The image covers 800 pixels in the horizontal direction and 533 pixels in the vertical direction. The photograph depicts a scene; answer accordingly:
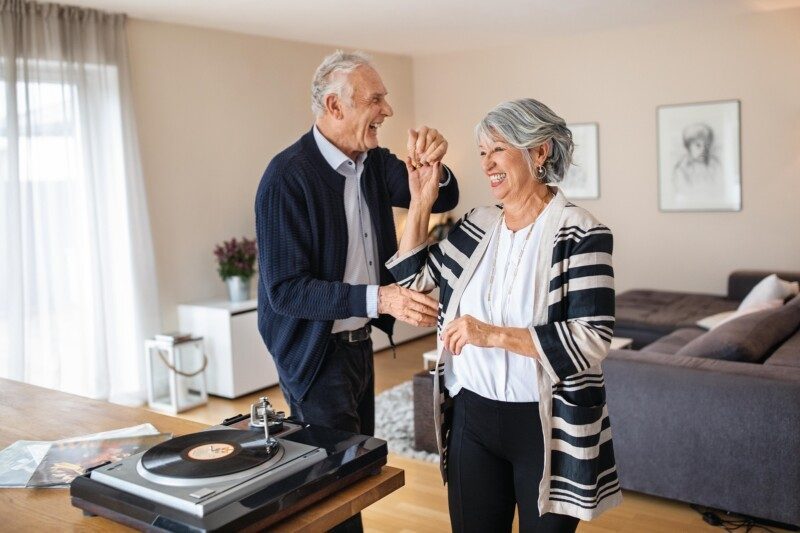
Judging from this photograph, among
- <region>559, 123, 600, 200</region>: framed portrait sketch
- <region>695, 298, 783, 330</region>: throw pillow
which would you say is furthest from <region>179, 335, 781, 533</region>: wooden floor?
<region>559, 123, 600, 200</region>: framed portrait sketch

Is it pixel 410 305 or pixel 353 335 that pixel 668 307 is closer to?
pixel 353 335

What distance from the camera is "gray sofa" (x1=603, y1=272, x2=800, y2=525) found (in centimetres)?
300

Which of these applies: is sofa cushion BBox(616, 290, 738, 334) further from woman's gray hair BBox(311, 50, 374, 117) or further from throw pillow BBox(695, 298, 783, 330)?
woman's gray hair BBox(311, 50, 374, 117)

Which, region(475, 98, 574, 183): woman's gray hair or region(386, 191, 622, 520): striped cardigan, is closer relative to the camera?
region(386, 191, 622, 520): striped cardigan

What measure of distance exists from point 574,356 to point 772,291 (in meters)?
3.93

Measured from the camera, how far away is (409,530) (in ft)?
10.6

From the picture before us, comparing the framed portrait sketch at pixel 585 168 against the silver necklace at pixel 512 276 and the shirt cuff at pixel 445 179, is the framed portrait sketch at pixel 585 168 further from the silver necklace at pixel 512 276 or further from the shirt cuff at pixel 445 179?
the silver necklace at pixel 512 276

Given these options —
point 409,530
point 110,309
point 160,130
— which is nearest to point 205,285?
point 110,309

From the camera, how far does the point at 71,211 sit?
482 centimetres

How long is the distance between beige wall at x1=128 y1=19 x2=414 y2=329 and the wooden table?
342 cm

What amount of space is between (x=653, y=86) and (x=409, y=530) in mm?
4451

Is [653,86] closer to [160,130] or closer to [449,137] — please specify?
[449,137]

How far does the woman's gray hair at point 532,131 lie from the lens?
173cm

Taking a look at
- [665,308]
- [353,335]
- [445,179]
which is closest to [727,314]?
[665,308]
